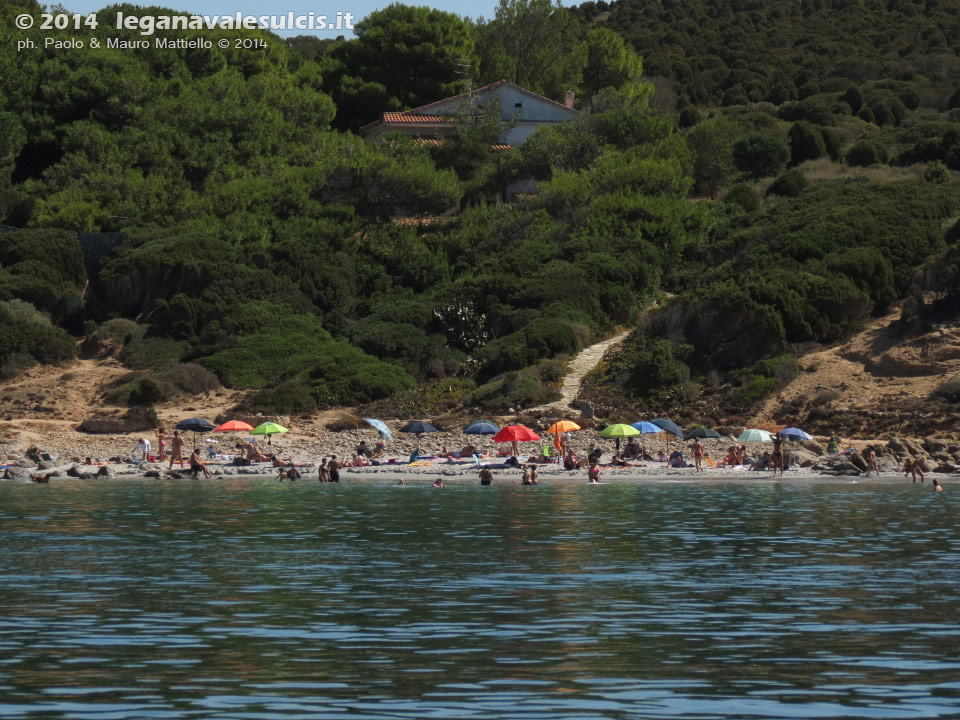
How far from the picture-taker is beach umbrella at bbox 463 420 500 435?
40688 mm

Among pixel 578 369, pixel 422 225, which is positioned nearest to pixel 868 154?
pixel 422 225

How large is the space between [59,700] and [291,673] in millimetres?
2193

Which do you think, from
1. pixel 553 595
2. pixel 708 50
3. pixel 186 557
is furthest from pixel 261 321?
pixel 708 50

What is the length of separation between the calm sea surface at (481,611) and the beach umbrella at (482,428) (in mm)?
9732

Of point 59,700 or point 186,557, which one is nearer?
point 59,700

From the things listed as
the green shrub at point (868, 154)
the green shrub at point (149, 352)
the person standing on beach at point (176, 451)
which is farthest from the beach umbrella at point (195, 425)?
the green shrub at point (868, 154)

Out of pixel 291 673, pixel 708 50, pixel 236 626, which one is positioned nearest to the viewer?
pixel 291 673

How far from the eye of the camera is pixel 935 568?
20281 millimetres

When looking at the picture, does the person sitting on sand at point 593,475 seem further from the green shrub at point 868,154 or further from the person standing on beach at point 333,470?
the green shrub at point 868,154

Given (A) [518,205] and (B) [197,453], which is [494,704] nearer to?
(B) [197,453]

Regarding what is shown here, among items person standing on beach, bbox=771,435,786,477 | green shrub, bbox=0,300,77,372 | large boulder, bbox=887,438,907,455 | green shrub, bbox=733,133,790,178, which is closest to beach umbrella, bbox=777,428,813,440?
person standing on beach, bbox=771,435,786,477

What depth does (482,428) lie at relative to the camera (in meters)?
40.8

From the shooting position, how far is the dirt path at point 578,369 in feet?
145

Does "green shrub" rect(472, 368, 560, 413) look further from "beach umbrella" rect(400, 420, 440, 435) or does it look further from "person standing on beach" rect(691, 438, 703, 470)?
"person standing on beach" rect(691, 438, 703, 470)
